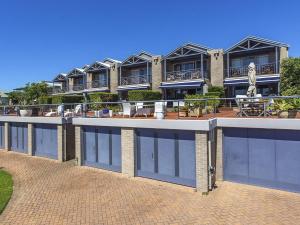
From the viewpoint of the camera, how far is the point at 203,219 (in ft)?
32.2

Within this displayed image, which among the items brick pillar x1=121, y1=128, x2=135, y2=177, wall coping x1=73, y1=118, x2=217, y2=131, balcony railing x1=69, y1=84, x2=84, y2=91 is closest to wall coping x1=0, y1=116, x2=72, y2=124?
wall coping x1=73, y1=118, x2=217, y2=131

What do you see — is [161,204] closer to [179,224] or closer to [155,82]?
[179,224]

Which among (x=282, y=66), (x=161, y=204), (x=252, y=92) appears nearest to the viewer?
(x=161, y=204)

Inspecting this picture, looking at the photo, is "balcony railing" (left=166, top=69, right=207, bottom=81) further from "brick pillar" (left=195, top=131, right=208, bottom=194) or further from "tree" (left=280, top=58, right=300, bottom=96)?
"brick pillar" (left=195, top=131, right=208, bottom=194)

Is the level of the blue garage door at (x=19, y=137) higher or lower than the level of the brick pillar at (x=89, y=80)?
lower

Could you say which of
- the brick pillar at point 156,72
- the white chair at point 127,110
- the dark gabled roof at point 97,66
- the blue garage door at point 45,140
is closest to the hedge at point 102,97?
the brick pillar at point 156,72

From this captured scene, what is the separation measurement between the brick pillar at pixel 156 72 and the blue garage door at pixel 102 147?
19.9 metres

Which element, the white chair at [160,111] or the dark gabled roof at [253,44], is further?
the dark gabled roof at [253,44]

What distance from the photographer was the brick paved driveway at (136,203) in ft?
32.6

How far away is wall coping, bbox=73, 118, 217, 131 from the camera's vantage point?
12226 mm

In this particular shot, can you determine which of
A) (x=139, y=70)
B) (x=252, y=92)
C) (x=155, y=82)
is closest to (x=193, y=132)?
(x=252, y=92)

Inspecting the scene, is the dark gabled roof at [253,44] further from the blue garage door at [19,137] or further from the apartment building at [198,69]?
the blue garage door at [19,137]

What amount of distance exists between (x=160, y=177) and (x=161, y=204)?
284 cm

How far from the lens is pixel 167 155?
1372 cm
